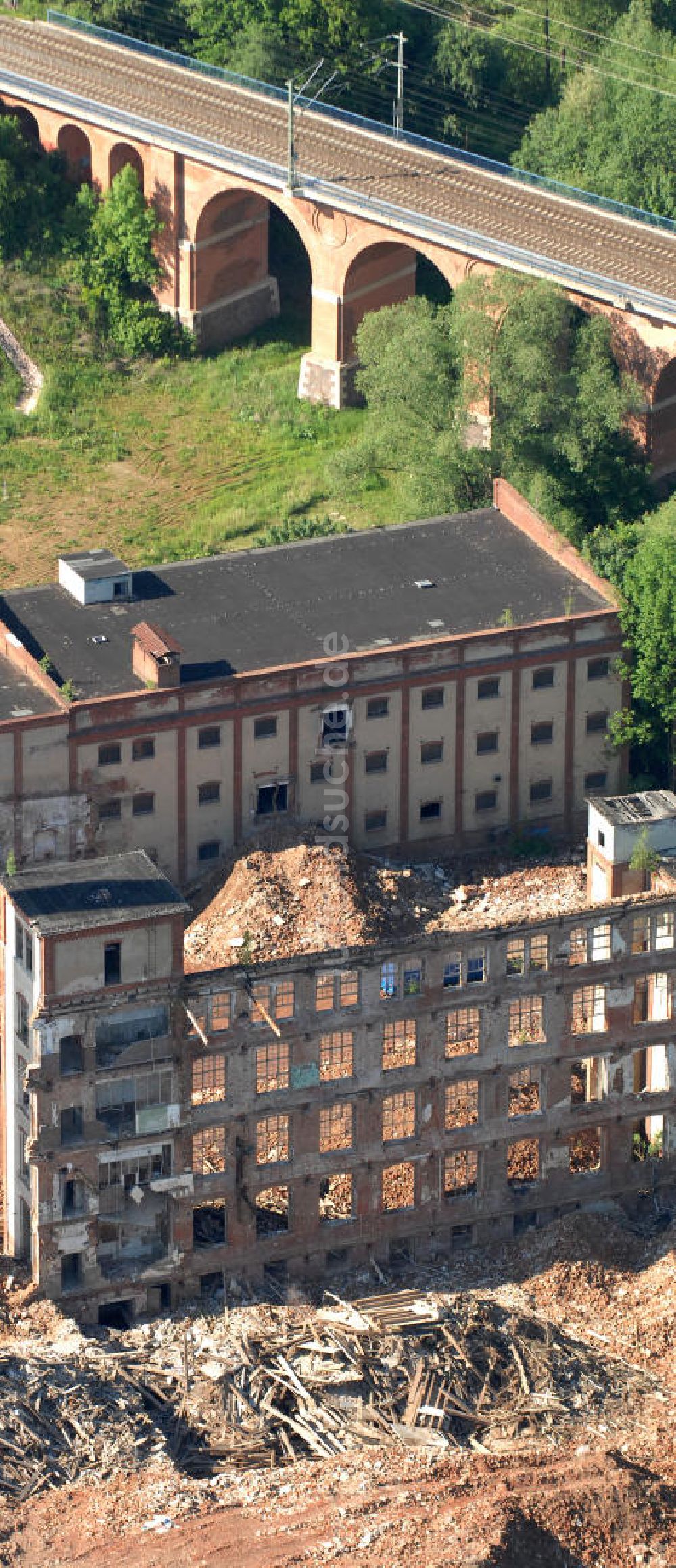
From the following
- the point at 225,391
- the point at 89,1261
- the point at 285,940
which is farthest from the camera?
the point at 225,391

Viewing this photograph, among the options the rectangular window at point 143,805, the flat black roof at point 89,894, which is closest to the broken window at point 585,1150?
the flat black roof at point 89,894

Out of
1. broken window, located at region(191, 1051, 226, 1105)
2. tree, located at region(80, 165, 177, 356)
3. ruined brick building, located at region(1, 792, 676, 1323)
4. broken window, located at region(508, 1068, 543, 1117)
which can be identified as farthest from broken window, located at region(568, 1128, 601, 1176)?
tree, located at region(80, 165, 177, 356)

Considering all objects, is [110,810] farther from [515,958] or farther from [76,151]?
[76,151]

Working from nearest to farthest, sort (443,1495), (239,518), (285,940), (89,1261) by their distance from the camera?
(443,1495) < (89,1261) < (285,940) < (239,518)

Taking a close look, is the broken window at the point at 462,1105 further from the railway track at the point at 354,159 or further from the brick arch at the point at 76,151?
the brick arch at the point at 76,151

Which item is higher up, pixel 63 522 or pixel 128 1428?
pixel 63 522

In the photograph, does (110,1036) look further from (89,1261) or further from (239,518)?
(239,518)

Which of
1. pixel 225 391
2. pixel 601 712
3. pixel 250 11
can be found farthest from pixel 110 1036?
pixel 250 11
